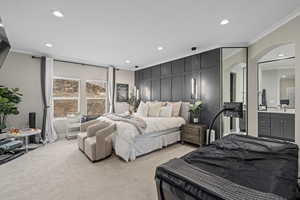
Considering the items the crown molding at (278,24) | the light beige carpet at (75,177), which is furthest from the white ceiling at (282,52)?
the light beige carpet at (75,177)

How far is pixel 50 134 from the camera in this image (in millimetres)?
4164

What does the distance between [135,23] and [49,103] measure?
376 cm

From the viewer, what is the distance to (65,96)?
4828 millimetres

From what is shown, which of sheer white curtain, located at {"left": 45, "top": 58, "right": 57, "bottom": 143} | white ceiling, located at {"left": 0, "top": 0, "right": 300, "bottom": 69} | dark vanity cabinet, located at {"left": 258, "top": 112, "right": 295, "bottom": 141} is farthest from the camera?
sheer white curtain, located at {"left": 45, "top": 58, "right": 57, "bottom": 143}

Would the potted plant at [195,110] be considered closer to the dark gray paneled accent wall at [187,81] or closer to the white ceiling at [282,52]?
the dark gray paneled accent wall at [187,81]

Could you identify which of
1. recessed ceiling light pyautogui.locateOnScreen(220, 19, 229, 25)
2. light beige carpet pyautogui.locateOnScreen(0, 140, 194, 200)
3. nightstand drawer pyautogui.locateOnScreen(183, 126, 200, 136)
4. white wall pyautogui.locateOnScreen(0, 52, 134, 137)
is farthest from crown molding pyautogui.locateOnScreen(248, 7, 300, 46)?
white wall pyautogui.locateOnScreen(0, 52, 134, 137)

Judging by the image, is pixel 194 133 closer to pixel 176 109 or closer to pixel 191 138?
pixel 191 138

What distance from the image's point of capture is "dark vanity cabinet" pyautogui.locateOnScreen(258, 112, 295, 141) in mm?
4043

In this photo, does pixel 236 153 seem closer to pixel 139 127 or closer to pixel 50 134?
pixel 139 127

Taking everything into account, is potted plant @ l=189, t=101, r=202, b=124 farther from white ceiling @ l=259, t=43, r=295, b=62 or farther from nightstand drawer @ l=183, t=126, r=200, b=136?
white ceiling @ l=259, t=43, r=295, b=62

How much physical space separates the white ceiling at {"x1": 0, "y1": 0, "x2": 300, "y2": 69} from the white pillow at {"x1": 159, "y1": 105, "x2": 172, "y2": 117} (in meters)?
1.79

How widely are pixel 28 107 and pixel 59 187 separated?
329 centimetres

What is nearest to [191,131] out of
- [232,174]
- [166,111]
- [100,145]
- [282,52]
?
[166,111]

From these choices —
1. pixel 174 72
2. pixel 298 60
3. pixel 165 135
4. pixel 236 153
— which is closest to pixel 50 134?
pixel 165 135
